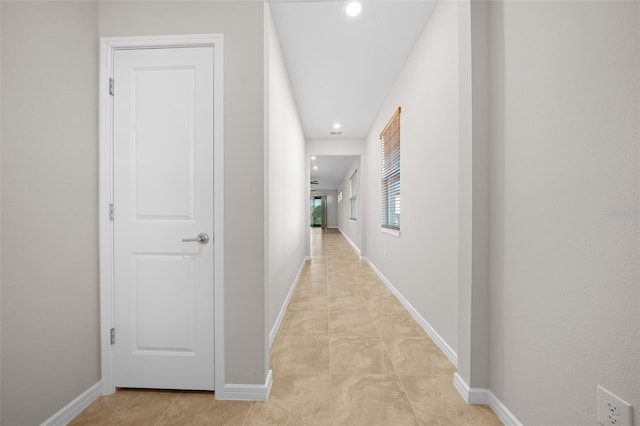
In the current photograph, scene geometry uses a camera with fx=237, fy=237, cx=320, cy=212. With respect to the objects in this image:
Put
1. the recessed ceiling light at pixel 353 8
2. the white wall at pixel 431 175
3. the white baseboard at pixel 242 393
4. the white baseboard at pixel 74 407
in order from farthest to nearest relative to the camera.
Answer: the recessed ceiling light at pixel 353 8 < the white wall at pixel 431 175 < the white baseboard at pixel 242 393 < the white baseboard at pixel 74 407

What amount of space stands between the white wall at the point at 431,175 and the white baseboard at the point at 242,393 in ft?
4.51

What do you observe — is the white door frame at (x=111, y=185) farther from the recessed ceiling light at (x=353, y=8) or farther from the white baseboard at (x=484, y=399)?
the white baseboard at (x=484, y=399)

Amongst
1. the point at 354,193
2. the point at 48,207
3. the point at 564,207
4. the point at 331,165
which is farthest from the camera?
the point at 331,165

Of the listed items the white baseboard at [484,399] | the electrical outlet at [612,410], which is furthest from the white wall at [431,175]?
the electrical outlet at [612,410]

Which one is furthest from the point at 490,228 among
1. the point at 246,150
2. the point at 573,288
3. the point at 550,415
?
the point at 246,150

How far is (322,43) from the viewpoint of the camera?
239 centimetres

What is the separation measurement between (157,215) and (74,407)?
1.14 metres

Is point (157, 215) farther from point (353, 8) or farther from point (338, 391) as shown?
point (353, 8)

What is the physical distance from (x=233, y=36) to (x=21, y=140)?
1198 mm

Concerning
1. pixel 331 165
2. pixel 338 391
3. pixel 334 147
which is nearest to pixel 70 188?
pixel 338 391

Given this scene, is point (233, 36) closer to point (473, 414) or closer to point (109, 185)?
point (109, 185)

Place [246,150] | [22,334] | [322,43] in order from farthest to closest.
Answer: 1. [322,43]
2. [246,150]
3. [22,334]

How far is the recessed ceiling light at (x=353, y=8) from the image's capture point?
1907mm

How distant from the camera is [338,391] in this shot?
1485mm
